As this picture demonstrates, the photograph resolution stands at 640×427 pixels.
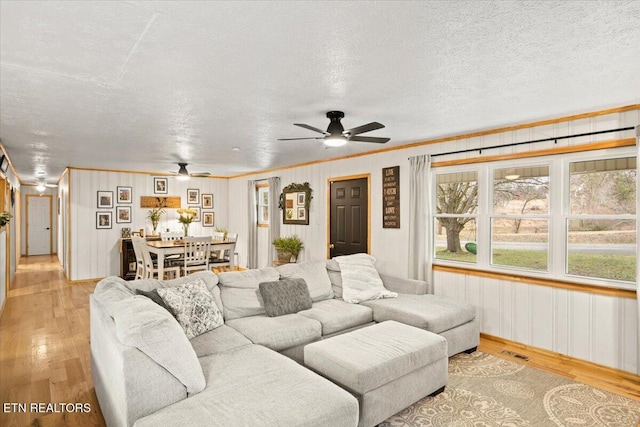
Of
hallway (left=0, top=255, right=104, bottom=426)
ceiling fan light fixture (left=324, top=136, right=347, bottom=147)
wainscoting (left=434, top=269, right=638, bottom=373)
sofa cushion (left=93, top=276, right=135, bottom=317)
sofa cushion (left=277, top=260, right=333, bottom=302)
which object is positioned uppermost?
ceiling fan light fixture (left=324, top=136, right=347, bottom=147)

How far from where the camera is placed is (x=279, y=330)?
3.09 meters

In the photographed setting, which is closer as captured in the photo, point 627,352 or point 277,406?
point 277,406

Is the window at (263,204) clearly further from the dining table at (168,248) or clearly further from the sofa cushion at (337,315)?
the sofa cushion at (337,315)

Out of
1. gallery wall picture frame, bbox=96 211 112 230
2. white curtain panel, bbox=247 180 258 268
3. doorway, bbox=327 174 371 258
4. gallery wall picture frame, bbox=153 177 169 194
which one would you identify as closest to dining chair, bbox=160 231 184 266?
gallery wall picture frame, bbox=153 177 169 194

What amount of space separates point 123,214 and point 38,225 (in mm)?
6771

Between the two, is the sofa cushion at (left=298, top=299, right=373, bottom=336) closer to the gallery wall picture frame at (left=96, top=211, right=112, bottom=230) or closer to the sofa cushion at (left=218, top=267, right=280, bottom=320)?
the sofa cushion at (left=218, top=267, right=280, bottom=320)

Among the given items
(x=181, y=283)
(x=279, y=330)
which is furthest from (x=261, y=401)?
(x=181, y=283)

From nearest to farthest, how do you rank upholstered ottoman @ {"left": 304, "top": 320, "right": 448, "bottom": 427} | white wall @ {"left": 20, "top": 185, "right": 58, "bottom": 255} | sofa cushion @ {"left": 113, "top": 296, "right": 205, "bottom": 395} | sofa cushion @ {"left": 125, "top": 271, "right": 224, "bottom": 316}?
sofa cushion @ {"left": 113, "top": 296, "right": 205, "bottom": 395} → upholstered ottoman @ {"left": 304, "top": 320, "right": 448, "bottom": 427} → sofa cushion @ {"left": 125, "top": 271, "right": 224, "bottom": 316} → white wall @ {"left": 20, "top": 185, "right": 58, "bottom": 255}

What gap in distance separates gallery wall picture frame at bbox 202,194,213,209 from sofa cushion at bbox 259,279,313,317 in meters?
6.19

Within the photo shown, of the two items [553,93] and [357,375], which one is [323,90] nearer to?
[553,93]

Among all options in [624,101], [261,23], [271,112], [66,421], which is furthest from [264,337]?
[624,101]

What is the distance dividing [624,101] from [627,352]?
226 cm

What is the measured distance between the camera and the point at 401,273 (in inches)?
206

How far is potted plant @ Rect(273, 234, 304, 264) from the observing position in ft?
22.8
